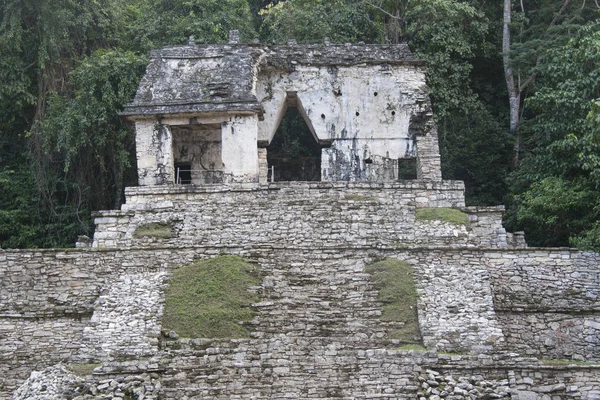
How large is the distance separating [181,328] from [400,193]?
6076 mm

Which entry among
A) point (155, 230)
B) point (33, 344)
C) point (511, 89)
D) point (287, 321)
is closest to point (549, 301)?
point (287, 321)

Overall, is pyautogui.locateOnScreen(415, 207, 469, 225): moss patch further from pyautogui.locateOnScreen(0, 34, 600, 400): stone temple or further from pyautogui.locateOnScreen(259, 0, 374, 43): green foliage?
pyautogui.locateOnScreen(259, 0, 374, 43): green foliage

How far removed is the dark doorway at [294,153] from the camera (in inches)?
1059

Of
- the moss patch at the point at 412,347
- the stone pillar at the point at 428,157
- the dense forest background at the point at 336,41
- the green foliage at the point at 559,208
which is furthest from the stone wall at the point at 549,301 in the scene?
the stone pillar at the point at 428,157

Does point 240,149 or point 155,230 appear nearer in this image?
point 155,230

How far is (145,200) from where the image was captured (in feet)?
64.8

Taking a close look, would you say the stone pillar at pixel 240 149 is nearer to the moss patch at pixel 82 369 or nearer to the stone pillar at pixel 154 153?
the stone pillar at pixel 154 153

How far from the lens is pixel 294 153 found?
89.1 ft

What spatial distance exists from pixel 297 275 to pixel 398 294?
1.80 m

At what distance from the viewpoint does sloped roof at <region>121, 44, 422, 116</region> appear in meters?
21.0

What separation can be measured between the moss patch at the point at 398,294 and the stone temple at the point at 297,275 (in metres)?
0.11

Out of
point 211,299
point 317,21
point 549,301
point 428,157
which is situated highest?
point 317,21

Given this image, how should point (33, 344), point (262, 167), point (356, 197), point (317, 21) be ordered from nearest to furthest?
1. point (33, 344)
2. point (356, 197)
3. point (262, 167)
4. point (317, 21)

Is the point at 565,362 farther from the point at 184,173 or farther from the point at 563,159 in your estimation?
the point at 184,173
